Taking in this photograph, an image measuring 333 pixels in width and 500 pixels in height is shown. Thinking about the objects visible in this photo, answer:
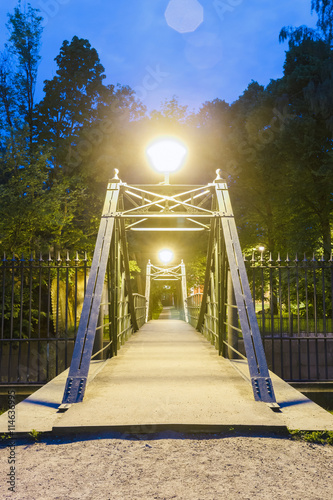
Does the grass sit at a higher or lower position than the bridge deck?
lower

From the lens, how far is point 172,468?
3.04 meters

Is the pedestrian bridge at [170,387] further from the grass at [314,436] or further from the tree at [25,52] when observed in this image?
the tree at [25,52]

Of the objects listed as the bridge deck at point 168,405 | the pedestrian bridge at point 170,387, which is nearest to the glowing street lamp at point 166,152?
the pedestrian bridge at point 170,387

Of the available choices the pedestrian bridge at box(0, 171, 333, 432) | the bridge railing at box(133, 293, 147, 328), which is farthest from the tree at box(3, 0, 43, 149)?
the pedestrian bridge at box(0, 171, 333, 432)

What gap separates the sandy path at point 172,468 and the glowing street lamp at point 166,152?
4893 mm

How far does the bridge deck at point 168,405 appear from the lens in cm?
372

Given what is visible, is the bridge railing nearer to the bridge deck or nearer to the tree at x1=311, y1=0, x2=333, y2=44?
the bridge deck

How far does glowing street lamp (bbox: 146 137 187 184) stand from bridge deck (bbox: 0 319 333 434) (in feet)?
11.9

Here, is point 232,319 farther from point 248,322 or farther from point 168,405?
point 168,405

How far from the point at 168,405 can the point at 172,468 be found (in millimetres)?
1258

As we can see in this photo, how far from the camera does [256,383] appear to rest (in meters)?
4.66

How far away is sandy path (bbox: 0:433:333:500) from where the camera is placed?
270 cm

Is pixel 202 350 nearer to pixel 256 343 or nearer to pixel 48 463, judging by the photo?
pixel 256 343

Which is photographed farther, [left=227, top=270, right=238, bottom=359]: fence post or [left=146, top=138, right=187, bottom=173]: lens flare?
[left=146, top=138, right=187, bottom=173]: lens flare
